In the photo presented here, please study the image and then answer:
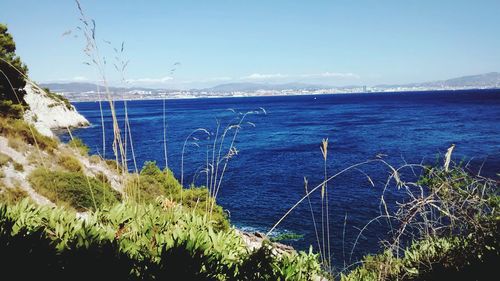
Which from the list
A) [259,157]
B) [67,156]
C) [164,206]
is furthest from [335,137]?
[164,206]

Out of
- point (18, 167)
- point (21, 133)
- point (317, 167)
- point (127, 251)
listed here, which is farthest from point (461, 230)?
point (317, 167)

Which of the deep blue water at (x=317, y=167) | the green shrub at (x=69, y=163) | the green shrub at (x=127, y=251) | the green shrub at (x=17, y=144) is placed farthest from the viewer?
the deep blue water at (x=317, y=167)

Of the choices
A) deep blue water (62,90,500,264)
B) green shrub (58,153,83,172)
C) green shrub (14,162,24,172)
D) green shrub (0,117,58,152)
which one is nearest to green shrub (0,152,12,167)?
green shrub (14,162,24,172)

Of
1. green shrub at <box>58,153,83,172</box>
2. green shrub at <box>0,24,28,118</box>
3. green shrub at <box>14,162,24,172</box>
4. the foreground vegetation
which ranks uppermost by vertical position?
green shrub at <box>0,24,28,118</box>

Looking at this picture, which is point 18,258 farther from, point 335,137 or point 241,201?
point 335,137

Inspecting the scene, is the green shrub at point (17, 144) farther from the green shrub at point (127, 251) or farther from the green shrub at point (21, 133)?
the green shrub at point (127, 251)

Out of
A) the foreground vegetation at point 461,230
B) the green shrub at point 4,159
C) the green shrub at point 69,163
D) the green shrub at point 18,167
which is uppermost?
the foreground vegetation at point 461,230

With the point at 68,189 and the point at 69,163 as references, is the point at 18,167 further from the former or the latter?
the point at 69,163

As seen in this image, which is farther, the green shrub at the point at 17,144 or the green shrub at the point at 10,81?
the green shrub at the point at 10,81

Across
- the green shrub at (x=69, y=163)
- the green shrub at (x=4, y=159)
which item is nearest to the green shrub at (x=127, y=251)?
the green shrub at (x=4, y=159)

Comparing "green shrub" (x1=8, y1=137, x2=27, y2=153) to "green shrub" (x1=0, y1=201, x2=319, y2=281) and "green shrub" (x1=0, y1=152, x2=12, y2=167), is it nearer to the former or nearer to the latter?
"green shrub" (x1=0, y1=152, x2=12, y2=167)

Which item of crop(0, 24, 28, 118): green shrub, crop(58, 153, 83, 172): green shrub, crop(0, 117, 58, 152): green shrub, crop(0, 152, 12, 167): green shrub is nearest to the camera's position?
crop(0, 152, 12, 167): green shrub

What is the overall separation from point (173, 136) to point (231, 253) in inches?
2115

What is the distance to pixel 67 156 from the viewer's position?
52.9ft
